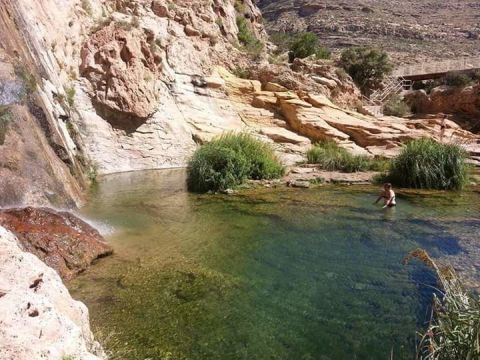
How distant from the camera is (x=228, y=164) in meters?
15.4

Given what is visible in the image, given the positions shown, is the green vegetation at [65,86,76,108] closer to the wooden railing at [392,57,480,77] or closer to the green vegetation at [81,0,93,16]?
the green vegetation at [81,0,93,16]

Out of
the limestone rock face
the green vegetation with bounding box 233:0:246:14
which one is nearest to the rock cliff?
the limestone rock face

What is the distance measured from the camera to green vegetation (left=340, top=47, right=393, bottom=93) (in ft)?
116

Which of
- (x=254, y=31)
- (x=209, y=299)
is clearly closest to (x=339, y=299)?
(x=209, y=299)

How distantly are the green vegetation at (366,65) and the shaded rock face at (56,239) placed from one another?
104 feet

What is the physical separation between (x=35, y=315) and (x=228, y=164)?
12.0 meters

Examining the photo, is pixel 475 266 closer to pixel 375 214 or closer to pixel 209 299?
pixel 375 214

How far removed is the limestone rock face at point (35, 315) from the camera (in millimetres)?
3157

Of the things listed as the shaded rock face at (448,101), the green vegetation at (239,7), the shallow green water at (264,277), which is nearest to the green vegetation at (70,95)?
the shallow green water at (264,277)

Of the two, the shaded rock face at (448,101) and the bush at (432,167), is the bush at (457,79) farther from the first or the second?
the bush at (432,167)

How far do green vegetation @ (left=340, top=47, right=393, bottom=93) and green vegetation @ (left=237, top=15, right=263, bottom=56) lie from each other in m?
7.56

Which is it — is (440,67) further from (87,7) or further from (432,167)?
(87,7)

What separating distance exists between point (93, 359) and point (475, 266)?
7.24 meters

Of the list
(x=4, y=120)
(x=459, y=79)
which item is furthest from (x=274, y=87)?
(x=4, y=120)
